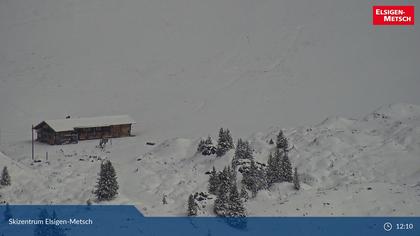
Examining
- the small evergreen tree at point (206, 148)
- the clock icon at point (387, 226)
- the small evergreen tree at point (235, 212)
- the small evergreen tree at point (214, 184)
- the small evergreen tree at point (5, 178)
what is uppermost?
the small evergreen tree at point (206, 148)

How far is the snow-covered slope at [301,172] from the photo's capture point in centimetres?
2588

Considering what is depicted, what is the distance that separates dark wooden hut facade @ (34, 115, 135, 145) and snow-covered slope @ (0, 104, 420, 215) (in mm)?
4674

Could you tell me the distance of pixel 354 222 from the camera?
23.4m

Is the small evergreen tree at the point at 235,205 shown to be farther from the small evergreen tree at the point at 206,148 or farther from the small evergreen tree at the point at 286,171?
the small evergreen tree at the point at 206,148

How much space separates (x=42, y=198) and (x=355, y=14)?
66.0 meters

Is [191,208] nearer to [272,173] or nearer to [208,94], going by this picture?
[272,173]

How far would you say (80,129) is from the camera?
48312 mm

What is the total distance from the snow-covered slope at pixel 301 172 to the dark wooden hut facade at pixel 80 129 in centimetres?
467

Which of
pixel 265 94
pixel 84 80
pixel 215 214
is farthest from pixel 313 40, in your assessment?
pixel 215 214

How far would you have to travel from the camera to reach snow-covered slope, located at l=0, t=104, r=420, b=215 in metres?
25.9

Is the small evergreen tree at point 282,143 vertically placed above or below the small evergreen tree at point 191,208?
above

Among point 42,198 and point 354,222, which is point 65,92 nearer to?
point 42,198

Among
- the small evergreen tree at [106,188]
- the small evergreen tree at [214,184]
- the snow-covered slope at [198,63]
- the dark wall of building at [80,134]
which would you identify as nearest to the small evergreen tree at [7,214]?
the small evergreen tree at [106,188]

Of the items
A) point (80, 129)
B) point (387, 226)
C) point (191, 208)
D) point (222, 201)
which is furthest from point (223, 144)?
point (80, 129)
